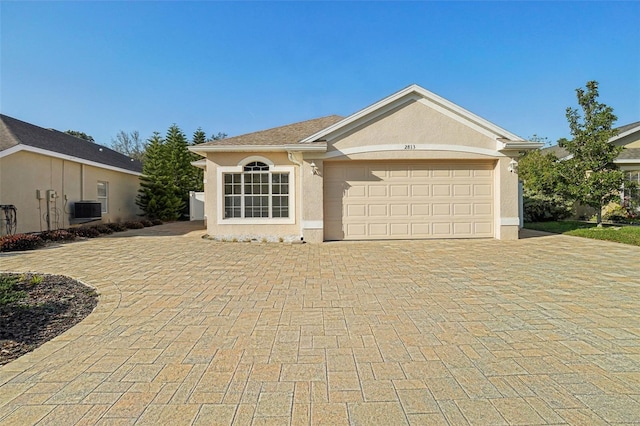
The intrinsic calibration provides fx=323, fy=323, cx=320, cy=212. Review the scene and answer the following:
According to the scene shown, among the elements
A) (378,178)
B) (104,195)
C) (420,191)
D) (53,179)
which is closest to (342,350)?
(378,178)

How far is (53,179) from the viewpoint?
13586 millimetres

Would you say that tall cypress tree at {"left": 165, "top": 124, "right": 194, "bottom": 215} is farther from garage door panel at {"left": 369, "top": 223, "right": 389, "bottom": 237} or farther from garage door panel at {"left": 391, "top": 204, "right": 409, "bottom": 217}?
garage door panel at {"left": 391, "top": 204, "right": 409, "bottom": 217}

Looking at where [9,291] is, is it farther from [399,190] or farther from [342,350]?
[399,190]

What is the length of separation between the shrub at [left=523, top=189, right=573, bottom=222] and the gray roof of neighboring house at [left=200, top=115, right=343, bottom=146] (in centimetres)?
1152

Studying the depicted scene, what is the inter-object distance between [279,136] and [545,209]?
47.5 feet

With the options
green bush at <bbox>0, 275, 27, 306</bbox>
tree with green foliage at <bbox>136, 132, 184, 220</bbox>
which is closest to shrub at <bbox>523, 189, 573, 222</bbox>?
green bush at <bbox>0, 275, 27, 306</bbox>

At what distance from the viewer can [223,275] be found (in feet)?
21.5

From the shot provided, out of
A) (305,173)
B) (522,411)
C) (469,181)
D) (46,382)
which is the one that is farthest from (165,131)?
(522,411)

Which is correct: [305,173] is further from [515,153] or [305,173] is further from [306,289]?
[515,153]

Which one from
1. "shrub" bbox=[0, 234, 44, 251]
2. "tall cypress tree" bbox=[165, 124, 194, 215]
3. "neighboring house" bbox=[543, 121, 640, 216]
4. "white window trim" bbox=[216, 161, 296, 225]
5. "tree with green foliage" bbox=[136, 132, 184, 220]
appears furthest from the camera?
"tall cypress tree" bbox=[165, 124, 194, 215]

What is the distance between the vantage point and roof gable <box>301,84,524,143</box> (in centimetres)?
1066

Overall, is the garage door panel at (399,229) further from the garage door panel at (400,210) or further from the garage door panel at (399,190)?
the garage door panel at (399,190)

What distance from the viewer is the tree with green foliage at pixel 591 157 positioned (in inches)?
486

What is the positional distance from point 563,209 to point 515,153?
8.83 m
